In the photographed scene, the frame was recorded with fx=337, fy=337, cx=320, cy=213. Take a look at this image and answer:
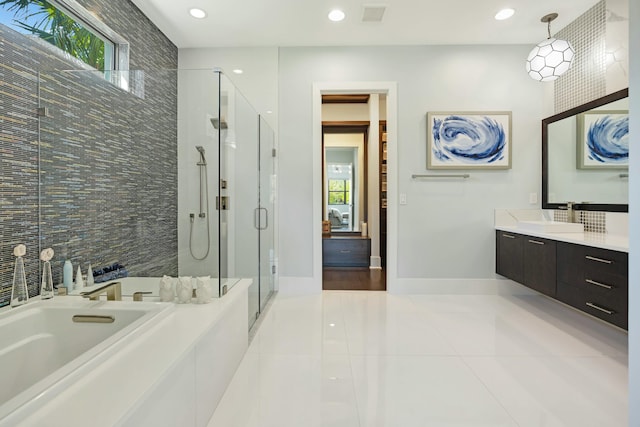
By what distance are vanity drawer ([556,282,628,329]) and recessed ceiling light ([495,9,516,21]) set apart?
246 cm

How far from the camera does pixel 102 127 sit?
6.82 ft

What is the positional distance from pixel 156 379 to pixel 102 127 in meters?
1.67

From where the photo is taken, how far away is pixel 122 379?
1.08 m

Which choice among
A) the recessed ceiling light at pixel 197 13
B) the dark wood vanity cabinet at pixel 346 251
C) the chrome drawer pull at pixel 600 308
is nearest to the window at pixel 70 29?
the recessed ceiling light at pixel 197 13

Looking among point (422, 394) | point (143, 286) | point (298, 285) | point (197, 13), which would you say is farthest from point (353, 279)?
point (197, 13)

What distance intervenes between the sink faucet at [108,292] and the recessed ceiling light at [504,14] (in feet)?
12.5

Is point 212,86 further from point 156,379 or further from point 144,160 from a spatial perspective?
point 156,379

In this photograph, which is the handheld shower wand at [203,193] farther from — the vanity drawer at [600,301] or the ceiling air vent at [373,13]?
the vanity drawer at [600,301]

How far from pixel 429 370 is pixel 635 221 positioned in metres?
1.36

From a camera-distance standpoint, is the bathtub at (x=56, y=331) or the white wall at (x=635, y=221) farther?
the bathtub at (x=56, y=331)

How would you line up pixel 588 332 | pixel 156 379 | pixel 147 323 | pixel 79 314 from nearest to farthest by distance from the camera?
1. pixel 156 379
2. pixel 147 323
3. pixel 79 314
4. pixel 588 332

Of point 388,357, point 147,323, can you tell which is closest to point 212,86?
point 147,323

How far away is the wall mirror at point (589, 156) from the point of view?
9.05 ft

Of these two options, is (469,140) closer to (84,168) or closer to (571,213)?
(571,213)
